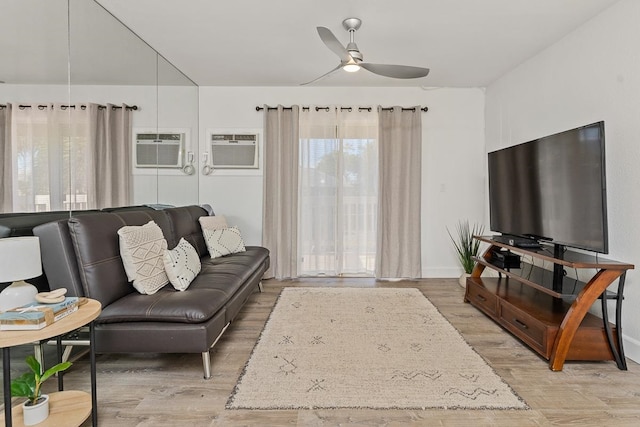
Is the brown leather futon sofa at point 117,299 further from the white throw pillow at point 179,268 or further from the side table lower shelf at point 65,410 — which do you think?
the side table lower shelf at point 65,410

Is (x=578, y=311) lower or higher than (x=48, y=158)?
lower

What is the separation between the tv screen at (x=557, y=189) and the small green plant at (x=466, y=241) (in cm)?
86

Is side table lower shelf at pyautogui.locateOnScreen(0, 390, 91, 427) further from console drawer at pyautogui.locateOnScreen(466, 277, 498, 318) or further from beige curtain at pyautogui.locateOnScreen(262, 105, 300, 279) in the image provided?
console drawer at pyautogui.locateOnScreen(466, 277, 498, 318)

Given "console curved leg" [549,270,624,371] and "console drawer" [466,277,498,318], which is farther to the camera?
"console drawer" [466,277,498,318]

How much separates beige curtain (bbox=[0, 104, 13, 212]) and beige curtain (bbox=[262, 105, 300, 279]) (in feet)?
8.99

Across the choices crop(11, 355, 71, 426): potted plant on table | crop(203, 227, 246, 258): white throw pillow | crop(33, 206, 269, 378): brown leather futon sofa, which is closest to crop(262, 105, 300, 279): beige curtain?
crop(203, 227, 246, 258): white throw pillow

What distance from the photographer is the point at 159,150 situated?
3.54 meters

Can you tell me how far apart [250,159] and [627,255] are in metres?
3.92

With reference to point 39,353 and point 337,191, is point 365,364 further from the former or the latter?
point 337,191

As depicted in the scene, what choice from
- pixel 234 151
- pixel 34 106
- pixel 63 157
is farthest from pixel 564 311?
pixel 234 151

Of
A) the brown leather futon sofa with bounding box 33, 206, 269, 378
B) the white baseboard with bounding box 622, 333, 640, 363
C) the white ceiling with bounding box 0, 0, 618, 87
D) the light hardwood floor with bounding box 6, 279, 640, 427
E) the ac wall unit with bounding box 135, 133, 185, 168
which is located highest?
the white ceiling with bounding box 0, 0, 618, 87

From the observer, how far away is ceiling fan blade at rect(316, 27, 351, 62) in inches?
90.8

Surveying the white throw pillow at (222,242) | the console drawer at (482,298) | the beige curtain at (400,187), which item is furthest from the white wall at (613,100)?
the white throw pillow at (222,242)

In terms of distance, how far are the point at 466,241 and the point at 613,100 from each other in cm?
222
